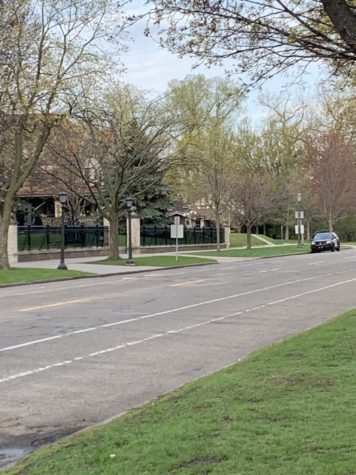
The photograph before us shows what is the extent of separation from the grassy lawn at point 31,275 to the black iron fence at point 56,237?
403 inches

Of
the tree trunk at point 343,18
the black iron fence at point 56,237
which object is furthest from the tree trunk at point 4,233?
the tree trunk at point 343,18

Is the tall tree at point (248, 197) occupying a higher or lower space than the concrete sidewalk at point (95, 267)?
higher

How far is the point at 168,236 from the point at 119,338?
40.5 metres

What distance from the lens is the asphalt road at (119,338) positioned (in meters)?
7.06

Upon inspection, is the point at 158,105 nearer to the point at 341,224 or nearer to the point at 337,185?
the point at 337,185

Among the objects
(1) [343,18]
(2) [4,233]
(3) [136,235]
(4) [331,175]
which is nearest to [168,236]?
(3) [136,235]

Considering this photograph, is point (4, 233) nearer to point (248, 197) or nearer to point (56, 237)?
point (56, 237)

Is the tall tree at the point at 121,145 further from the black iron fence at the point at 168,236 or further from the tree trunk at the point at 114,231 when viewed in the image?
the black iron fence at the point at 168,236

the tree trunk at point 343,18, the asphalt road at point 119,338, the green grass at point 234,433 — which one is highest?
the tree trunk at point 343,18

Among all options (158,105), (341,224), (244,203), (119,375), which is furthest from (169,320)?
(341,224)

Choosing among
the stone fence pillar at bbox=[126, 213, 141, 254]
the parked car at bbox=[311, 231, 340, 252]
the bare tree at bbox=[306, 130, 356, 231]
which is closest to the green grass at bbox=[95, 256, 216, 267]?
the stone fence pillar at bbox=[126, 213, 141, 254]

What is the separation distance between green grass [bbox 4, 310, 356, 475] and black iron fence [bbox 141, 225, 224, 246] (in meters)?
42.4

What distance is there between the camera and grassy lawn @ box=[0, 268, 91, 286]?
25211 mm

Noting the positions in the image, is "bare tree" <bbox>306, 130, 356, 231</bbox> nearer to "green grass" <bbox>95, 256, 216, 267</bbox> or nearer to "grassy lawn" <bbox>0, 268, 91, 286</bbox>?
"green grass" <bbox>95, 256, 216, 267</bbox>
